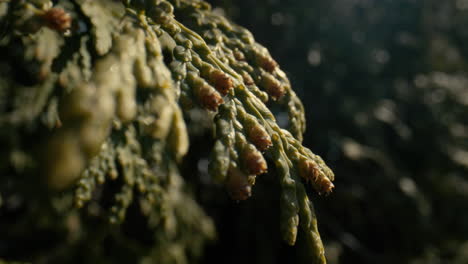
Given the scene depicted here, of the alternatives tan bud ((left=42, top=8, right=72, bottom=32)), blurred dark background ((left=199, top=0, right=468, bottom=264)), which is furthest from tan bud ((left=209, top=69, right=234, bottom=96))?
blurred dark background ((left=199, top=0, right=468, bottom=264))

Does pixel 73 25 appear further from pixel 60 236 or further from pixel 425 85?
pixel 425 85

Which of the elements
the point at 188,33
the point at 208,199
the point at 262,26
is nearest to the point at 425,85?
the point at 262,26

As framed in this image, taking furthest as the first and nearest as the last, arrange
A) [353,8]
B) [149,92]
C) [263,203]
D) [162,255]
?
[353,8] → [263,203] → [162,255] → [149,92]

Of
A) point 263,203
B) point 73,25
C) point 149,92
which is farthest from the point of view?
point 263,203

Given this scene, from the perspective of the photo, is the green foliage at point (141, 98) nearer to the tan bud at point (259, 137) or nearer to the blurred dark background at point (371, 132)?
the tan bud at point (259, 137)

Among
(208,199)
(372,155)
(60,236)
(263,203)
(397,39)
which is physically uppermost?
(397,39)
